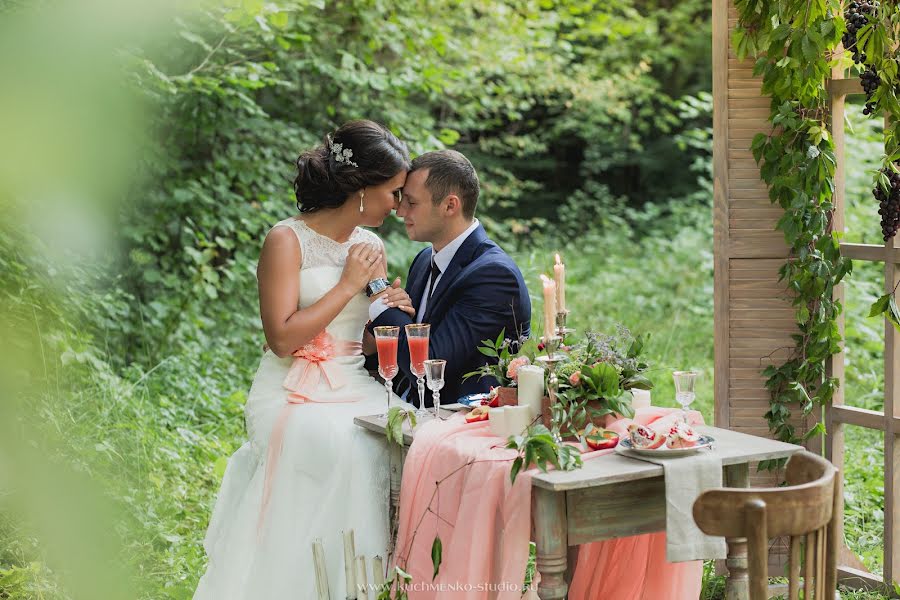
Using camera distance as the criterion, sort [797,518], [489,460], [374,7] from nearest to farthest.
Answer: [797,518], [489,460], [374,7]

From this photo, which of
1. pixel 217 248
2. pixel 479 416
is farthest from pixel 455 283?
pixel 217 248

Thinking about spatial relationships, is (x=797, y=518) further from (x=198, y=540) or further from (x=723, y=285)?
(x=198, y=540)

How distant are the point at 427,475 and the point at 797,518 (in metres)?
0.93

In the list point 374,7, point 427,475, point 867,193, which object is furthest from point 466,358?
point 867,193

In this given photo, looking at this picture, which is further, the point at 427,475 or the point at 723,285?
the point at 723,285

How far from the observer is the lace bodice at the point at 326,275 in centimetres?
305

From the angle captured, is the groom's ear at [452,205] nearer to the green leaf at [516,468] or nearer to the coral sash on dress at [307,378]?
the coral sash on dress at [307,378]

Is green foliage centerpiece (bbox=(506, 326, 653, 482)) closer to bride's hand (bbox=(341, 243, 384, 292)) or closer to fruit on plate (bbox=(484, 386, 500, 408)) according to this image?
fruit on plate (bbox=(484, 386, 500, 408))

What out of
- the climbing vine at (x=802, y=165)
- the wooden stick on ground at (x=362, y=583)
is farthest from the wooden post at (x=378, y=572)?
the climbing vine at (x=802, y=165)

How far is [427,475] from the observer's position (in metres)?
2.39

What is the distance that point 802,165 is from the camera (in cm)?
304

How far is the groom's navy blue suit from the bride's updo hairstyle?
1.11 feet

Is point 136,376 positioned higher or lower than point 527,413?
lower

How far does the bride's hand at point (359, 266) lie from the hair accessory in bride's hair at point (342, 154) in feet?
0.83
